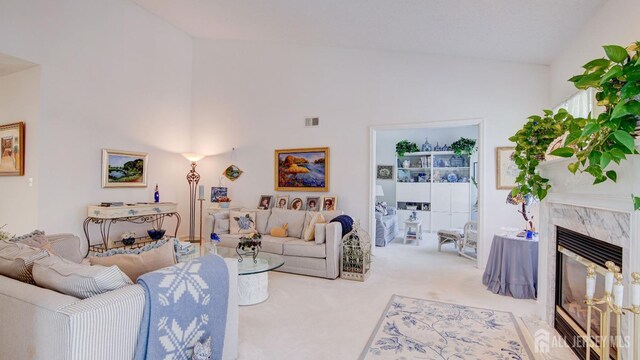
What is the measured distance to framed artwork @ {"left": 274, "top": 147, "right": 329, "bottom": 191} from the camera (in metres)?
5.57

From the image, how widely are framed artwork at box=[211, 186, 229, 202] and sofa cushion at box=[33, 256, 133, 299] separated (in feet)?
15.6

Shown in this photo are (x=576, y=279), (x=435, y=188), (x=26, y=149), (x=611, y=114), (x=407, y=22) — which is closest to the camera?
(x=611, y=114)

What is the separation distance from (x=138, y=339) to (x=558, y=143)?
10.9 ft

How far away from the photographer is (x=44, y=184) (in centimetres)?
441

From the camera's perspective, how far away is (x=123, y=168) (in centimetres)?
544

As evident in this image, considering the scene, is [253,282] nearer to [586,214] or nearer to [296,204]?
[296,204]

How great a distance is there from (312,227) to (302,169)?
1.47 metres

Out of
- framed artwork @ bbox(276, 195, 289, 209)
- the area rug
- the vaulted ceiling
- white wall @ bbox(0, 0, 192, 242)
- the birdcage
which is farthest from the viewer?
framed artwork @ bbox(276, 195, 289, 209)

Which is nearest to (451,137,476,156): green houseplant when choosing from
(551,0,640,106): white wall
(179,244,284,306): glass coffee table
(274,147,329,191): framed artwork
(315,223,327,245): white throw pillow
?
(551,0,640,106): white wall

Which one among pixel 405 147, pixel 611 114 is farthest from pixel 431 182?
pixel 611 114

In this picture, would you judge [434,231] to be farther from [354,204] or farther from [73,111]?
[73,111]

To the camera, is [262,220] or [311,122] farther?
[311,122]

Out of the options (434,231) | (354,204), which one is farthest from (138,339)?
(434,231)

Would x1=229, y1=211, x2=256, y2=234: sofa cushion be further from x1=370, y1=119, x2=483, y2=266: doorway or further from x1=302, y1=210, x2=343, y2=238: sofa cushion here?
x1=370, y1=119, x2=483, y2=266: doorway
